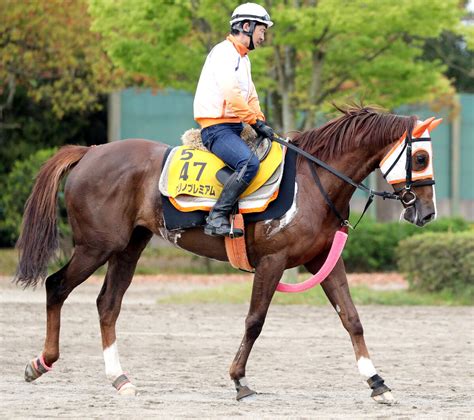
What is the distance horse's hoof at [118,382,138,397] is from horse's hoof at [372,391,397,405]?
183cm

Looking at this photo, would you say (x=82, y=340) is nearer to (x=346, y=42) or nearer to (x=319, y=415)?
(x=319, y=415)

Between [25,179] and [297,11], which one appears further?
[25,179]

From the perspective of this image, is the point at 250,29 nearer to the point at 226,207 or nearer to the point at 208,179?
the point at 208,179

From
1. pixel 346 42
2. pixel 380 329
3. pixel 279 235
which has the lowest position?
pixel 380 329

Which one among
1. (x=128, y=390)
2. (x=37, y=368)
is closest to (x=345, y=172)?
(x=128, y=390)

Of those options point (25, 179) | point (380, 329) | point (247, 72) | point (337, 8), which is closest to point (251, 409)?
point (247, 72)

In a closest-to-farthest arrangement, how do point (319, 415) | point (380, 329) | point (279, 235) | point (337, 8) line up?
point (319, 415)
point (279, 235)
point (380, 329)
point (337, 8)

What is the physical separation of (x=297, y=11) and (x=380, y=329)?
5.68 metres

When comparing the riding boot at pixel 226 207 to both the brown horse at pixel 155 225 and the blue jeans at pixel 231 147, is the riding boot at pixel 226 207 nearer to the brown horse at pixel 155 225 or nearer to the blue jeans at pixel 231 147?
the blue jeans at pixel 231 147

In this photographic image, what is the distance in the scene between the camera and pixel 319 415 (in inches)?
301

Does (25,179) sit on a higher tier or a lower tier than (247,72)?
lower

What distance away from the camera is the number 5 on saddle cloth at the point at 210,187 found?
8.78 m

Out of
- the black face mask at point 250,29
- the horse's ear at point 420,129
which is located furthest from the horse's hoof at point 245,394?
the black face mask at point 250,29

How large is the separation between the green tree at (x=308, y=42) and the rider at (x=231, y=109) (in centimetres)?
823
